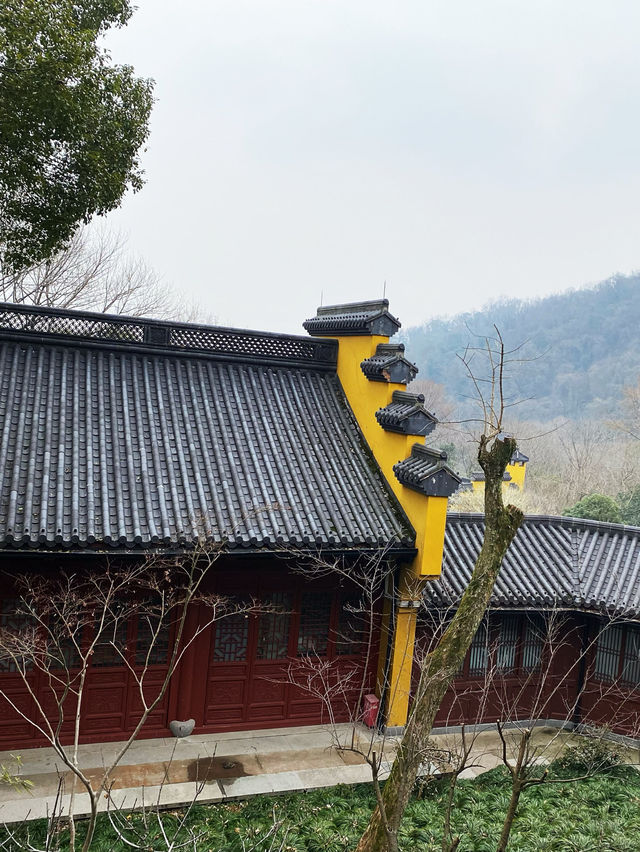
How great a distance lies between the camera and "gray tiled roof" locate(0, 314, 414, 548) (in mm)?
8484

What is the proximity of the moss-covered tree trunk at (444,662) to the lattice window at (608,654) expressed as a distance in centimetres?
564

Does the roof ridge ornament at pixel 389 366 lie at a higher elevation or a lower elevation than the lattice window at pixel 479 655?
higher

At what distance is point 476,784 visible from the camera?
346 inches

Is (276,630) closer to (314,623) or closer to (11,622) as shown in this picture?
(314,623)

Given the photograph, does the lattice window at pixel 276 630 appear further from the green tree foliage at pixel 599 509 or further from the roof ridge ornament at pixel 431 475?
the green tree foliage at pixel 599 509

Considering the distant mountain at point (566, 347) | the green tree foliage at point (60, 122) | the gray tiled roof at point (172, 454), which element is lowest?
the gray tiled roof at point (172, 454)

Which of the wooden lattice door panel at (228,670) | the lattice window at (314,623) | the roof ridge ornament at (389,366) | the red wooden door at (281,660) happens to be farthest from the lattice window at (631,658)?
the wooden lattice door panel at (228,670)

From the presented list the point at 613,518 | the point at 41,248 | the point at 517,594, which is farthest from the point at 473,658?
the point at 613,518

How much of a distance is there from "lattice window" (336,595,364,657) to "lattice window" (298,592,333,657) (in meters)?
0.20

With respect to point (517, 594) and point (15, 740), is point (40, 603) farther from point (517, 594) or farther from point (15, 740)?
point (517, 594)

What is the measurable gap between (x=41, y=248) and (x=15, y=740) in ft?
21.3

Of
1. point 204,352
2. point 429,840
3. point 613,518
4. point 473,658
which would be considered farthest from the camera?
point 613,518

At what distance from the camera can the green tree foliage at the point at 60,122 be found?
709 centimetres

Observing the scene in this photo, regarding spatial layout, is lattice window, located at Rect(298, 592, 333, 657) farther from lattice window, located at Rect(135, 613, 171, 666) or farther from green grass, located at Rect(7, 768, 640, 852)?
green grass, located at Rect(7, 768, 640, 852)
